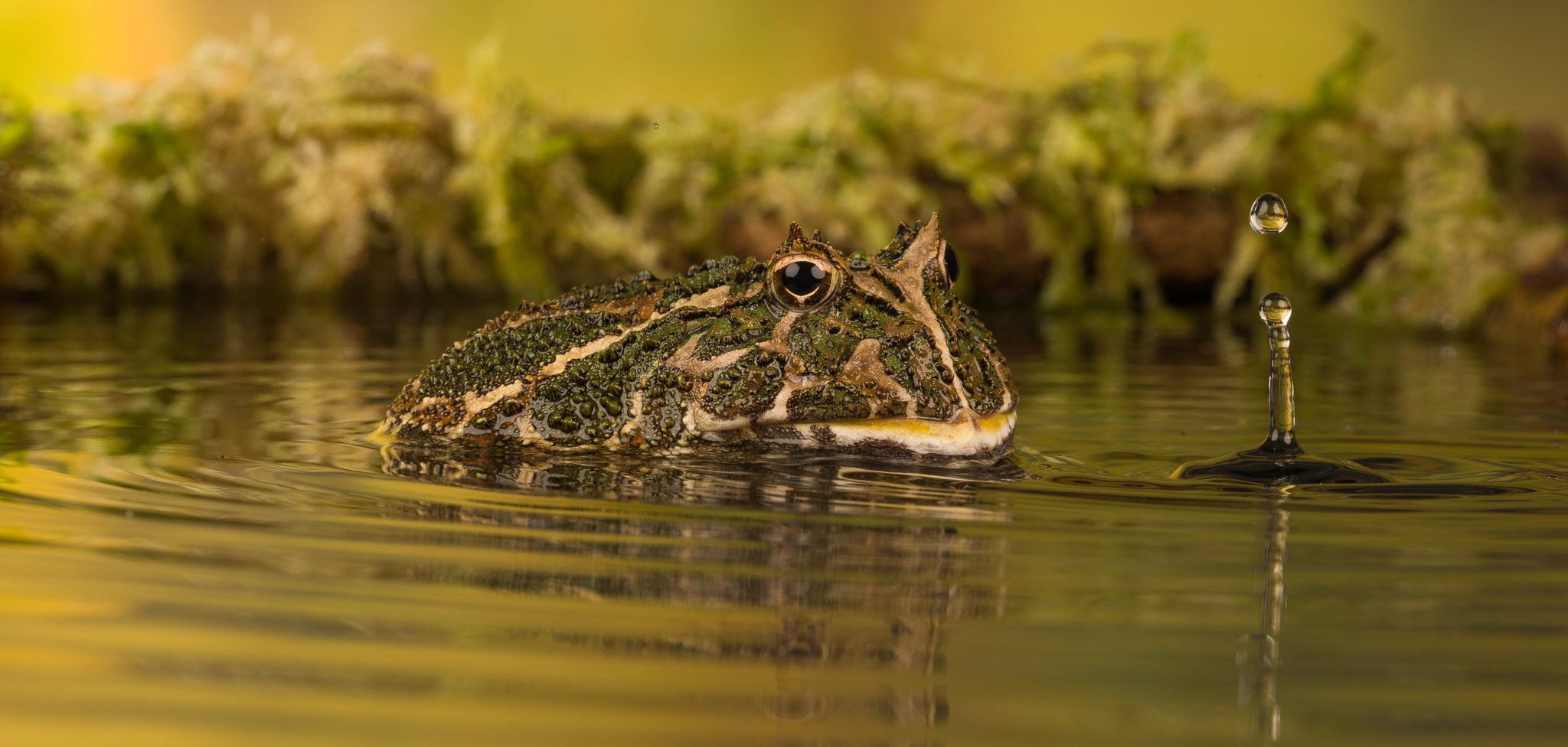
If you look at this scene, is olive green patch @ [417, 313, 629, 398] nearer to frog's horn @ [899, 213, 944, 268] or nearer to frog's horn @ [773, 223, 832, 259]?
frog's horn @ [773, 223, 832, 259]

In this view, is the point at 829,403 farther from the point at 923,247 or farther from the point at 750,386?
the point at 923,247

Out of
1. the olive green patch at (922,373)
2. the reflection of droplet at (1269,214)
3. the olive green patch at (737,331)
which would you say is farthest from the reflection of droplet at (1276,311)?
the olive green patch at (737,331)

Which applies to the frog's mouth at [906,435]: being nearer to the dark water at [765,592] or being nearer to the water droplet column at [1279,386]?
the dark water at [765,592]

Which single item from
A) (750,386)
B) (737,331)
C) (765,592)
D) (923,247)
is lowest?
(765,592)

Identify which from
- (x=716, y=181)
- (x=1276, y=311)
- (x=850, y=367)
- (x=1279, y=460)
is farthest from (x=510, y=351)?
(x=716, y=181)

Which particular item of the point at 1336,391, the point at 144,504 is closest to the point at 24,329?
the point at 144,504

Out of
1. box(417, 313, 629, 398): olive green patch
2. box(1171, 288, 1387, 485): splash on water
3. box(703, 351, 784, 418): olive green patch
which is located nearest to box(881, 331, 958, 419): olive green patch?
box(703, 351, 784, 418): olive green patch

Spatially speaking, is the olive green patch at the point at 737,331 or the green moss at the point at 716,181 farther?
the green moss at the point at 716,181
